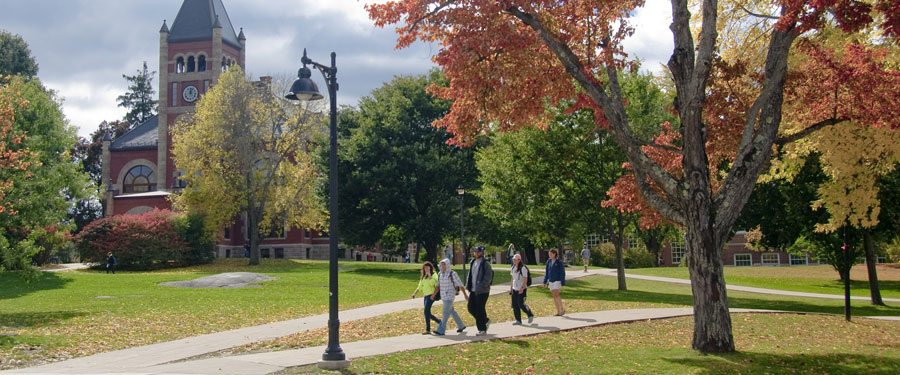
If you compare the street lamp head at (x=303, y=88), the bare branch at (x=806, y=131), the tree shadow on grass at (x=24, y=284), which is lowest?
the tree shadow on grass at (x=24, y=284)

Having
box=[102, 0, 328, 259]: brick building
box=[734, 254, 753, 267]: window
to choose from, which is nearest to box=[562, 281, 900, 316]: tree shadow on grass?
box=[734, 254, 753, 267]: window

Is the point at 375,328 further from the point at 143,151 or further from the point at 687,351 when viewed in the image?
the point at 143,151

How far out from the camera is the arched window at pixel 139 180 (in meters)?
64.3

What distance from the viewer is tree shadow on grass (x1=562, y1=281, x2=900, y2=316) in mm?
23484

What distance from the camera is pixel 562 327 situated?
16.3m

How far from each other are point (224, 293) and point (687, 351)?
18.3 meters

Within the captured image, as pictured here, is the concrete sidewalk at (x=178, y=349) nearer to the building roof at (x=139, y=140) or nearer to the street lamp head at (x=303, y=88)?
the street lamp head at (x=303, y=88)

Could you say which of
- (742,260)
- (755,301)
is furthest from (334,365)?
(742,260)

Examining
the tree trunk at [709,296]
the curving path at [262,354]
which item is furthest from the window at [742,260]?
the tree trunk at [709,296]

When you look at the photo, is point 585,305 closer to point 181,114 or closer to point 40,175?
point 40,175

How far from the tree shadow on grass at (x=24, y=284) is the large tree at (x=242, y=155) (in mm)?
11139

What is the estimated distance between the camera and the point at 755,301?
26.4 m

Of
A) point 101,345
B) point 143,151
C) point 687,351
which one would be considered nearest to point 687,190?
point 687,351

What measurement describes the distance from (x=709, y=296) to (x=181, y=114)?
57.4 meters
